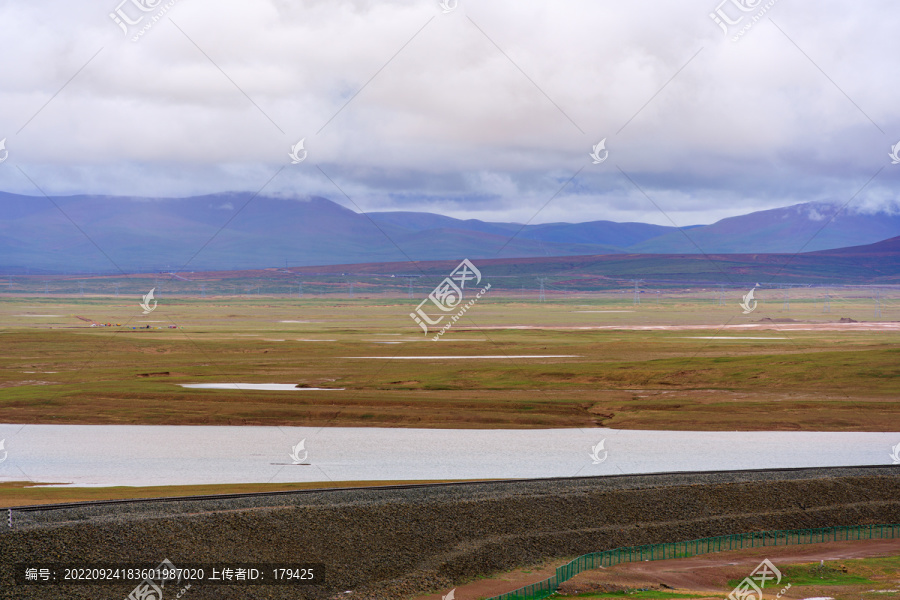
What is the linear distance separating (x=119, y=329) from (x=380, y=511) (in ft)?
349

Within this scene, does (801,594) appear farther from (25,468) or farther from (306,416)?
(306,416)

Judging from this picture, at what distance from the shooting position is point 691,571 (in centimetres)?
2786

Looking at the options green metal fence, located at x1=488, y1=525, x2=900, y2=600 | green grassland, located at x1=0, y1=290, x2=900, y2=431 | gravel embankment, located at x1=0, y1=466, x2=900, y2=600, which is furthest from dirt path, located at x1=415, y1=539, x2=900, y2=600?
green grassland, located at x1=0, y1=290, x2=900, y2=431

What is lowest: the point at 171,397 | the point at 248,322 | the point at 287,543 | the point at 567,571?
the point at 567,571

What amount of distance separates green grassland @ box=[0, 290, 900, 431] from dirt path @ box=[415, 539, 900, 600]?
26228 millimetres

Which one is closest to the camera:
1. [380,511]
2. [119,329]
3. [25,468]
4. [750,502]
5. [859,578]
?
[859,578]

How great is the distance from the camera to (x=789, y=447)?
5016cm

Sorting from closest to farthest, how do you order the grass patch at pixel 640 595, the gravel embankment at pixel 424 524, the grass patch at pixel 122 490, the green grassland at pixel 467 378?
the gravel embankment at pixel 424 524 → the grass patch at pixel 640 595 → the grass patch at pixel 122 490 → the green grassland at pixel 467 378

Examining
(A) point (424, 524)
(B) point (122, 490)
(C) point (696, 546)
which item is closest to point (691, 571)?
(C) point (696, 546)

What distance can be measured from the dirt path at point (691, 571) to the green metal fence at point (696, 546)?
1.25 ft

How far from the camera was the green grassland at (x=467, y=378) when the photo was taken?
193 ft

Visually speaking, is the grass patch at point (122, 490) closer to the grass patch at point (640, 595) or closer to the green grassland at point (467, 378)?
the grass patch at point (640, 595)

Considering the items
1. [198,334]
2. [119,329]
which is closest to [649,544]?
[198,334]

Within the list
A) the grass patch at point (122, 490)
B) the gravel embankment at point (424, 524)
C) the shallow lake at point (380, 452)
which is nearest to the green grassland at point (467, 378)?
the shallow lake at point (380, 452)
